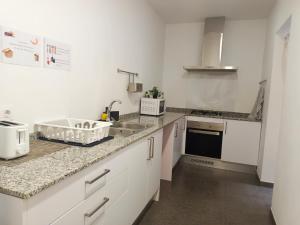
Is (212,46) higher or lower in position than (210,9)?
lower

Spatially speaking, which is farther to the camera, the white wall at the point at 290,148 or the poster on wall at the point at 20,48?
the white wall at the point at 290,148

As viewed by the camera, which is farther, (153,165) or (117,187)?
(153,165)

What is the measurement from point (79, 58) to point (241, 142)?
9.35 feet

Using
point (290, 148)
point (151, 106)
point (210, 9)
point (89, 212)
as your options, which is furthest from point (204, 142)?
point (89, 212)

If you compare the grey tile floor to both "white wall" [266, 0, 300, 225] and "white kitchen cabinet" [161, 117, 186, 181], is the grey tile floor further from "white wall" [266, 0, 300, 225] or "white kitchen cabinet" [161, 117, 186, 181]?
"white wall" [266, 0, 300, 225]

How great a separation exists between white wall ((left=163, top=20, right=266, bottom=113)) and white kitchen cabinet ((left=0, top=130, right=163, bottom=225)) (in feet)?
7.36

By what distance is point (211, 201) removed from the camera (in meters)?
2.59

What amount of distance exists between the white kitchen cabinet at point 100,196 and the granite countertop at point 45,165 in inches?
1.7

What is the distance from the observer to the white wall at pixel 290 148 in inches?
64.0

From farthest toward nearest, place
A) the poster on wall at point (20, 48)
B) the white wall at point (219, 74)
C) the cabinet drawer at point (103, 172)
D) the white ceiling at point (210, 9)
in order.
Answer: the white wall at point (219, 74) < the white ceiling at point (210, 9) < the poster on wall at point (20, 48) < the cabinet drawer at point (103, 172)

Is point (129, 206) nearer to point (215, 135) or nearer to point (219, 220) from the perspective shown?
point (219, 220)

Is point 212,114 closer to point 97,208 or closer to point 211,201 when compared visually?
point 211,201

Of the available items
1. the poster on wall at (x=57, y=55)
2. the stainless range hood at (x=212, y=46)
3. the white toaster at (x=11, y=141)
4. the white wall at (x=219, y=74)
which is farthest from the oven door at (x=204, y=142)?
the white toaster at (x=11, y=141)

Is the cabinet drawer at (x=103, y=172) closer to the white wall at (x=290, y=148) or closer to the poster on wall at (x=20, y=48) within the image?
the poster on wall at (x=20, y=48)
